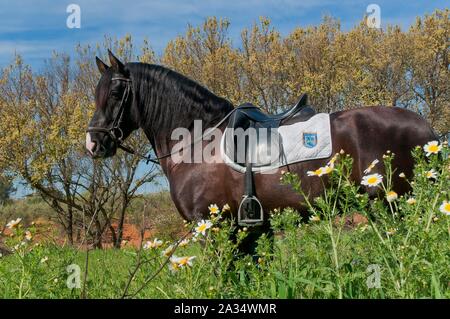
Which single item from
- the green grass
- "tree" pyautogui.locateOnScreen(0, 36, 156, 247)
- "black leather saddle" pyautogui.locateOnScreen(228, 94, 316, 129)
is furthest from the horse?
"tree" pyautogui.locateOnScreen(0, 36, 156, 247)

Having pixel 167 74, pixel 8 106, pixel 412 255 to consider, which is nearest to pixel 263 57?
pixel 8 106

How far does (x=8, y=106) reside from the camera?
21.6 meters

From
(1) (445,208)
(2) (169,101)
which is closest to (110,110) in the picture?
(2) (169,101)

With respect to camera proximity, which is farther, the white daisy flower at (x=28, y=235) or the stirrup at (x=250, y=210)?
the stirrup at (x=250, y=210)

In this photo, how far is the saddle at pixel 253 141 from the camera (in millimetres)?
4812

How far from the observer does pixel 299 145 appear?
4.90m

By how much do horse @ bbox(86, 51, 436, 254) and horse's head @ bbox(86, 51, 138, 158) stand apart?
11 mm

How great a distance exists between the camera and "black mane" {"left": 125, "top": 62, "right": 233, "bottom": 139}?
17.9 ft

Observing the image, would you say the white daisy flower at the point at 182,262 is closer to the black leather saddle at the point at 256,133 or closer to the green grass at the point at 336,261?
the green grass at the point at 336,261

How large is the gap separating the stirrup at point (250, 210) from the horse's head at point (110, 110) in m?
1.61

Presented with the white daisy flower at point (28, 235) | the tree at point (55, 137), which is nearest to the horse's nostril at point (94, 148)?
the white daisy flower at point (28, 235)

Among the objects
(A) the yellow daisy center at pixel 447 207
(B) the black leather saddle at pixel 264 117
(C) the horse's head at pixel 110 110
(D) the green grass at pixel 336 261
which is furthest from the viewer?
(C) the horse's head at pixel 110 110

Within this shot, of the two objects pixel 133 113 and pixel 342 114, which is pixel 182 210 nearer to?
pixel 133 113
